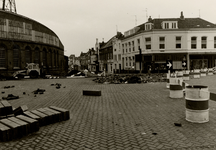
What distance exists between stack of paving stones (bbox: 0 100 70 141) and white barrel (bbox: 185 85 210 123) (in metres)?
3.96

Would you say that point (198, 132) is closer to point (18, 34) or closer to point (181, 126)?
point (181, 126)

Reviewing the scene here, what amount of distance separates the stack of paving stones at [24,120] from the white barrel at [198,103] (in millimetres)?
3960

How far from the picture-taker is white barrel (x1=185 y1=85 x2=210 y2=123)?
5.91 m

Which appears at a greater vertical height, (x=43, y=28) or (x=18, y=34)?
(x=43, y=28)

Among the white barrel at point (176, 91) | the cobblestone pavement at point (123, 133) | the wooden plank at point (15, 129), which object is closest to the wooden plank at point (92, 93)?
the white barrel at point (176, 91)

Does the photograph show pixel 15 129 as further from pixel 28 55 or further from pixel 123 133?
pixel 28 55

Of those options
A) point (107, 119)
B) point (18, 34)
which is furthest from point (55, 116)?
point (18, 34)

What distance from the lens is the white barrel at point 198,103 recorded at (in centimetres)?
591

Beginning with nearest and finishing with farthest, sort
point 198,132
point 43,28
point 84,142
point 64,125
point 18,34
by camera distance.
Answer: point 84,142 → point 198,132 → point 64,125 → point 18,34 → point 43,28

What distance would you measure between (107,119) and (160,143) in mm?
2530

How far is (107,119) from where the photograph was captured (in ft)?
22.5

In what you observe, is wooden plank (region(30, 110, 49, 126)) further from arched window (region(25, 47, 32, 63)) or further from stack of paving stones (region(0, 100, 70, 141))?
arched window (region(25, 47, 32, 63))

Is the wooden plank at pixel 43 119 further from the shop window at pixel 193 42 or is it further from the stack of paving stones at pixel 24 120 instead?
the shop window at pixel 193 42

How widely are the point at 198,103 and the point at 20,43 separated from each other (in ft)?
143
